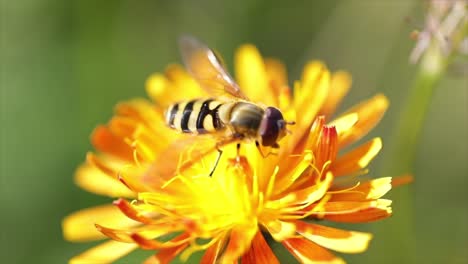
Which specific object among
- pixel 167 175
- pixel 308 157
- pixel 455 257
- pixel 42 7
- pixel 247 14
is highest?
pixel 42 7

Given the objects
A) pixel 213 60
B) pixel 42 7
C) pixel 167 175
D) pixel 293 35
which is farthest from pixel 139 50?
pixel 167 175

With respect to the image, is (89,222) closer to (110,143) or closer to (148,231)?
(110,143)

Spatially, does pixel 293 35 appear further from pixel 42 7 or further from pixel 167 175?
pixel 167 175

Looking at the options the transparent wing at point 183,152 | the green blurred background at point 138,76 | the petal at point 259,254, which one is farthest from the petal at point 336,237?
the green blurred background at point 138,76

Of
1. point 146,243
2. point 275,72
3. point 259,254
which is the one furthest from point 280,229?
point 275,72

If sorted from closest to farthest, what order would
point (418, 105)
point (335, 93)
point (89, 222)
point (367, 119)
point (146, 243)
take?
point (146, 243) < point (367, 119) < point (89, 222) < point (418, 105) < point (335, 93)

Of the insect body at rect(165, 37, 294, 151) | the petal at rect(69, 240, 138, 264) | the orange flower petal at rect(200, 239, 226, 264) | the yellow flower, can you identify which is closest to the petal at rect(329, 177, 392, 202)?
the yellow flower
